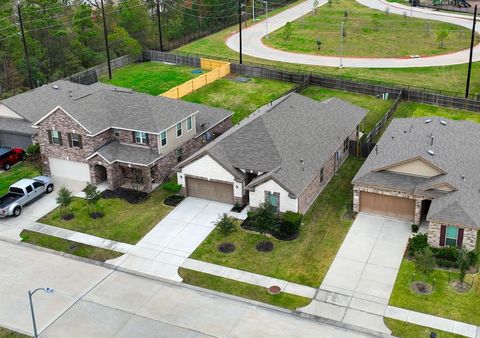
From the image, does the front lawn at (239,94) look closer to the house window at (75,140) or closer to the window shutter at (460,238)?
the house window at (75,140)

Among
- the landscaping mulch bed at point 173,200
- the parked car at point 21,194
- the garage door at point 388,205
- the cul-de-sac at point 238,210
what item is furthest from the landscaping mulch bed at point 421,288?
the parked car at point 21,194

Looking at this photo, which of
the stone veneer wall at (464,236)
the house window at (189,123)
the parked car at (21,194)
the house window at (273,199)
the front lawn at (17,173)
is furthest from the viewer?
the house window at (189,123)

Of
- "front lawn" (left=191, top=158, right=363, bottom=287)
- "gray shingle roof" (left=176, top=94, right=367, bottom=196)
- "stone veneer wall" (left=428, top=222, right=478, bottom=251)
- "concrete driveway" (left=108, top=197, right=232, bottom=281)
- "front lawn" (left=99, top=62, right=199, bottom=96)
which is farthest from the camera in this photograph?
"front lawn" (left=99, top=62, right=199, bottom=96)

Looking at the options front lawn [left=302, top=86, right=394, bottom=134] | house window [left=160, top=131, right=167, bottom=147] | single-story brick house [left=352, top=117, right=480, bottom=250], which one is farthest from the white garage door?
front lawn [left=302, top=86, right=394, bottom=134]

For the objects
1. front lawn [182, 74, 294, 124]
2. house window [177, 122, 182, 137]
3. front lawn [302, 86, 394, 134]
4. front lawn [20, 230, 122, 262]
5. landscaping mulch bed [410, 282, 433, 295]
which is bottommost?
front lawn [20, 230, 122, 262]

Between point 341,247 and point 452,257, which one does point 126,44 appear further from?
point 452,257

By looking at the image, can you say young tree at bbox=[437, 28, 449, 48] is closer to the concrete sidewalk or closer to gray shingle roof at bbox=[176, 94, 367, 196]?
gray shingle roof at bbox=[176, 94, 367, 196]

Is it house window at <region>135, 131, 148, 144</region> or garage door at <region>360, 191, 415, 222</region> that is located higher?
house window at <region>135, 131, 148, 144</region>
